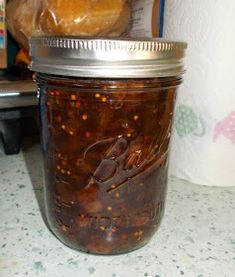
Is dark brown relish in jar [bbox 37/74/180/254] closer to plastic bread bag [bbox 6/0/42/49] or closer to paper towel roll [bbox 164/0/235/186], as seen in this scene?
paper towel roll [bbox 164/0/235/186]

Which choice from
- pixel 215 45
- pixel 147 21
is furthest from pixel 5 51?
pixel 215 45

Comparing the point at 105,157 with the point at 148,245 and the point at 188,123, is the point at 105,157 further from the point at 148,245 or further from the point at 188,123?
the point at 188,123

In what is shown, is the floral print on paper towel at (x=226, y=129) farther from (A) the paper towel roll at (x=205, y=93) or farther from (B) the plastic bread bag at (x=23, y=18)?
(B) the plastic bread bag at (x=23, y=18)

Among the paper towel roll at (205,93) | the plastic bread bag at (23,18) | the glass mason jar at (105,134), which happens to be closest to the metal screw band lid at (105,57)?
the glass mason jar at (105,134)

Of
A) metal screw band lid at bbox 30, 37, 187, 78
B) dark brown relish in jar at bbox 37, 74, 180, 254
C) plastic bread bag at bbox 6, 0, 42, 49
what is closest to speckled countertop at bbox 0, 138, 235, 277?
dark brown relish in jar at bbox 37, 74, 180, 254

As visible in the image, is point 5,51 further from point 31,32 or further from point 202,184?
point 202,184

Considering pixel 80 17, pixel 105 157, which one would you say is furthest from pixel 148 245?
pixel 80 17
